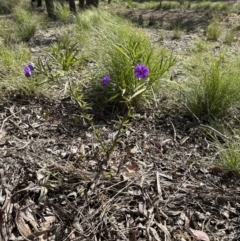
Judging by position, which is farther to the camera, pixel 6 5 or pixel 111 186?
pixel 6 5

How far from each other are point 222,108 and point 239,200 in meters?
0.83

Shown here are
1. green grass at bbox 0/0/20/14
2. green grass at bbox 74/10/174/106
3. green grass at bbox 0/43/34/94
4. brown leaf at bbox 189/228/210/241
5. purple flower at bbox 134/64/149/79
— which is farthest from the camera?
green grass at bbox 0/0/20/14

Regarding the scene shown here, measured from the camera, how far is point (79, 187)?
60.6 inches

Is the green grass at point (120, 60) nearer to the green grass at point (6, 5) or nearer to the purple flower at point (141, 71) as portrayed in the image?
the purple flower at point (141, 71)

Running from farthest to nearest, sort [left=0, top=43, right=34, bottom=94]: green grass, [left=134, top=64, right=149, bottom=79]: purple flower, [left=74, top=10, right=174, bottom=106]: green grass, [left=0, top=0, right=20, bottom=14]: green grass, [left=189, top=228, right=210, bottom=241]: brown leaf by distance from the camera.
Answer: [left=0, top=0, right=20, bottom=14]: green grass < [left=0, top=43, right=34, bottom=94]: green grass < [left=74, top=10, right=174, bottom=106]: green grass < [left=134, top=64, right=149, bottom=79]: purple flower < [left=189, top=228, right=210, bottom=241]: brown leaf

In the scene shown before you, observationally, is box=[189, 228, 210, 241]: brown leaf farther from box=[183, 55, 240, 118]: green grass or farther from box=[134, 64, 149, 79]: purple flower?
box=[183, 55, 240, 118]: green grass

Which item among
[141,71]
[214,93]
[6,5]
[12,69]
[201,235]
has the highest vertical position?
[141,71]

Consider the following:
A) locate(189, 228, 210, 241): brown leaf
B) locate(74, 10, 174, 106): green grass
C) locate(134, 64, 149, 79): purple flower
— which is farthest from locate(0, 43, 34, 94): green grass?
locate(189, 228, 210, 241): brown leaf

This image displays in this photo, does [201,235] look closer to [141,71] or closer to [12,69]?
[141,71]

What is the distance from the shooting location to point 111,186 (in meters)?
1.52

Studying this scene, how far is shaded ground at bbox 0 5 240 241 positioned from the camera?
138cm

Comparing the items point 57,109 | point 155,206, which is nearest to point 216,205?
point 155,206

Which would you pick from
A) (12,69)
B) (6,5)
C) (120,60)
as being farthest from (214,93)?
(6,5)

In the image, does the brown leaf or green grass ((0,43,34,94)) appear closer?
the brown leaf
